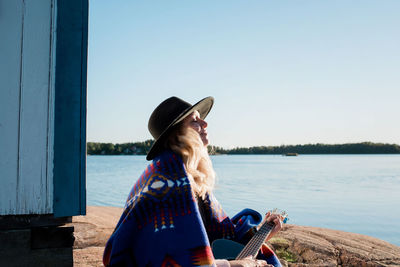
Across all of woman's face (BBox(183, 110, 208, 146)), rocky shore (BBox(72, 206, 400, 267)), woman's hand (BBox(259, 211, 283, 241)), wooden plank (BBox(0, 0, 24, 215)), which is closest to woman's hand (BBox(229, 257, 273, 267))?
woman's hand (BBox(259, 211, 283, 241))

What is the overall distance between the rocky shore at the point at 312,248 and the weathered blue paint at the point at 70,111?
2.06 meters

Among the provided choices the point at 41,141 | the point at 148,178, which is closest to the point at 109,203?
the point at 41,141

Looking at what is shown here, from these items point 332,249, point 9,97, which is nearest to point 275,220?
point 9,97

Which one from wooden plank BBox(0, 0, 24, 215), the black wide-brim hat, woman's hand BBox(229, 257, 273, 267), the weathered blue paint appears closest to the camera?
woman's hand BBox(229, 257, 273, 267)

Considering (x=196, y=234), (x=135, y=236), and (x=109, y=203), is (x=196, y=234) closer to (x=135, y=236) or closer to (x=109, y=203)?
(x=135, y=236)

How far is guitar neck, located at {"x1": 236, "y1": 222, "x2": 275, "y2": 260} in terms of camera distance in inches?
90.9

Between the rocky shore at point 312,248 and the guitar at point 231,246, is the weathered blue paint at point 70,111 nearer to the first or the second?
the guitar at point 231,246

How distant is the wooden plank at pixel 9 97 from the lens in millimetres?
2668

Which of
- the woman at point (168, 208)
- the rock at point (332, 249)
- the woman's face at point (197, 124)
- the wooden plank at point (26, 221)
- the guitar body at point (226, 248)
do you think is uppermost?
the woman's face at point (197, 124)

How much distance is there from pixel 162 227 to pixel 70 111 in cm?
146

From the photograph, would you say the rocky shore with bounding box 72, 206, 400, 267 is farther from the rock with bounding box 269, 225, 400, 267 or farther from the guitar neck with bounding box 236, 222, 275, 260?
the guitar neck with bounding box 236, 222, 275, 260

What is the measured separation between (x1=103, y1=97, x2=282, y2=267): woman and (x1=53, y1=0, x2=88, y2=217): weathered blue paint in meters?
0.85

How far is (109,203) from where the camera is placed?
14648mm

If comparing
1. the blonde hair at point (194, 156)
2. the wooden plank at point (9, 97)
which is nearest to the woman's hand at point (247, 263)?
the blonde hair at point (194, 156)
